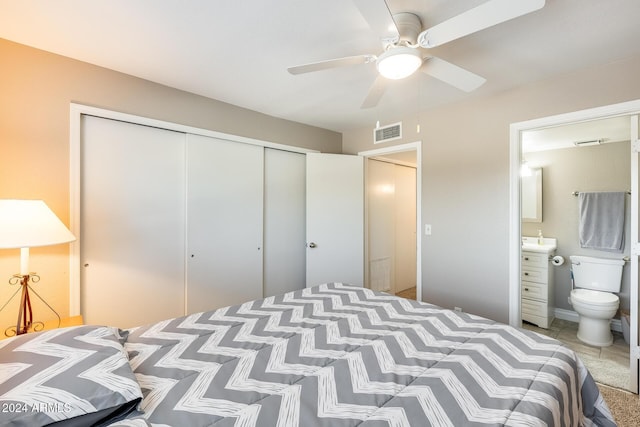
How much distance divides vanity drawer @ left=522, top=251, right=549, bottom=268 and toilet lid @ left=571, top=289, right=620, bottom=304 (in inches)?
14.9

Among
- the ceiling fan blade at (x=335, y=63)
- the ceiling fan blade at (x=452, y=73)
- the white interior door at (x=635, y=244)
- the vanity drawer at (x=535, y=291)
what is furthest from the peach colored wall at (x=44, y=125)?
the vanity drawer at (x=535, y=291)

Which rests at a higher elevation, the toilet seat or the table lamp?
the table lamp

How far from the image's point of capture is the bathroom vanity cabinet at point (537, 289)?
10.3ft

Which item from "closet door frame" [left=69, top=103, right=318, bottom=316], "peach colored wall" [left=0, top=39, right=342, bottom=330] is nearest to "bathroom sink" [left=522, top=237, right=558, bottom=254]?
"peach colored wall" [left=0, top=39, right=342, bottom=330]

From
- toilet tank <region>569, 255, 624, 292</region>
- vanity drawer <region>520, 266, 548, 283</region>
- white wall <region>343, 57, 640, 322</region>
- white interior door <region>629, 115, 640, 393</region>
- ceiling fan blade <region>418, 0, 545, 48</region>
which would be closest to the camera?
ceiling fan blade <region>418, 0, 545, 48</region>

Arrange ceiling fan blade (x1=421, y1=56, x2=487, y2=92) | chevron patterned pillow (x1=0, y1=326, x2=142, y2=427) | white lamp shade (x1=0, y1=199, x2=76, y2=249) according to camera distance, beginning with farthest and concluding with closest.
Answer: ceiling fan blade (x1=421, y1=56, x2=487, y2=92) < white lamp shade (x1=0, y1=199, x2=76, y2=249) < chevron patterned pillow (x1=0, y1=326, x2=142, y2=427)

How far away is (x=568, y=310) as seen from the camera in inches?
133

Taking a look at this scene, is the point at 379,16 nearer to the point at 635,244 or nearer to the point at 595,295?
the point at 635,244

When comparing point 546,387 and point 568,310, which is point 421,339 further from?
point 568,310

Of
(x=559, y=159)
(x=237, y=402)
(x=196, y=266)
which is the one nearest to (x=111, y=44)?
(x=196, y=266)

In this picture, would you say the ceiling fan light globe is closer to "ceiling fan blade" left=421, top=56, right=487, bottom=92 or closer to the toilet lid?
"ceiling fan blade" left=421, top=56, right=487, bottom=92

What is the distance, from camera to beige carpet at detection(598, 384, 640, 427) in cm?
175

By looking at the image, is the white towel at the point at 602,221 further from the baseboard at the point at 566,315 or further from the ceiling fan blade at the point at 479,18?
the ceiling fan blade at the point at 479,18

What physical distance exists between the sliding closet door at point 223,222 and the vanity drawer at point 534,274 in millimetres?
2996
